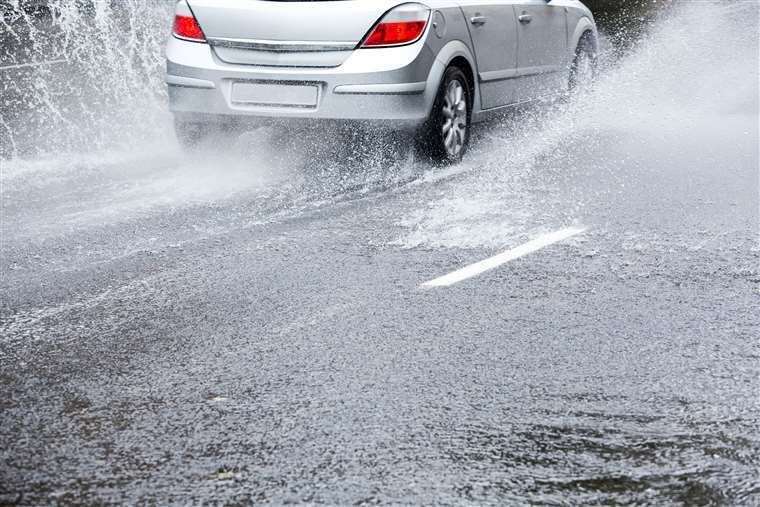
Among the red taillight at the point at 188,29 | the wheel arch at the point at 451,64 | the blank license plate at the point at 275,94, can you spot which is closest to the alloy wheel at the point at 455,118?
the wheel arch at the point at 451,64

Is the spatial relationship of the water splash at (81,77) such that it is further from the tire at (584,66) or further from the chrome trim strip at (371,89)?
the tire at (584,66)

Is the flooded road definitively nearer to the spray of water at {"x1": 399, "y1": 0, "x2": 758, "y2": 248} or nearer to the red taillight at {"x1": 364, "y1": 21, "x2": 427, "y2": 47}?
the spray of water at {"x1": 399, "y1": 0, "x2": 758, "y2": 248}

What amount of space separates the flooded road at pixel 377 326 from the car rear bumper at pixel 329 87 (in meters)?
0.33

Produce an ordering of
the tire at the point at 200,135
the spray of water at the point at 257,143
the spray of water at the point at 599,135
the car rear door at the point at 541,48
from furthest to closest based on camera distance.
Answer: the car rear door at the point at 541,48 < the tire at the point at 200,135 < the spray of water at the point at 257,143 < the spray of water at the point at 599,135

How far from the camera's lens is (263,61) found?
341 inches

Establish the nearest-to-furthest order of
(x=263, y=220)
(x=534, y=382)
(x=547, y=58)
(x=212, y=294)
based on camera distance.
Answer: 1. (x=534, y=382)
2. (x=212, y=294)
3. (x=263, y=220)
4. (x=547, y=58)

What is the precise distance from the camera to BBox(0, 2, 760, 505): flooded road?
12.3 ft

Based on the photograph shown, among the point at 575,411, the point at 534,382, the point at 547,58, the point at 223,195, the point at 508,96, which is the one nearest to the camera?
the point at 575,411

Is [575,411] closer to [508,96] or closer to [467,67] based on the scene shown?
[467,67]

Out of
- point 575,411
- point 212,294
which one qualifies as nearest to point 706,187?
point 212,294

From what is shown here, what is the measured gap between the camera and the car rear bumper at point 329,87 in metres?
8.50

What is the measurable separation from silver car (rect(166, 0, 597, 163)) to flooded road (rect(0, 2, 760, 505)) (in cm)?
35

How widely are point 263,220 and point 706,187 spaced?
9.41 feet

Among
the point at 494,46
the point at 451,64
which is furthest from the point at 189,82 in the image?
the point at 494,46
